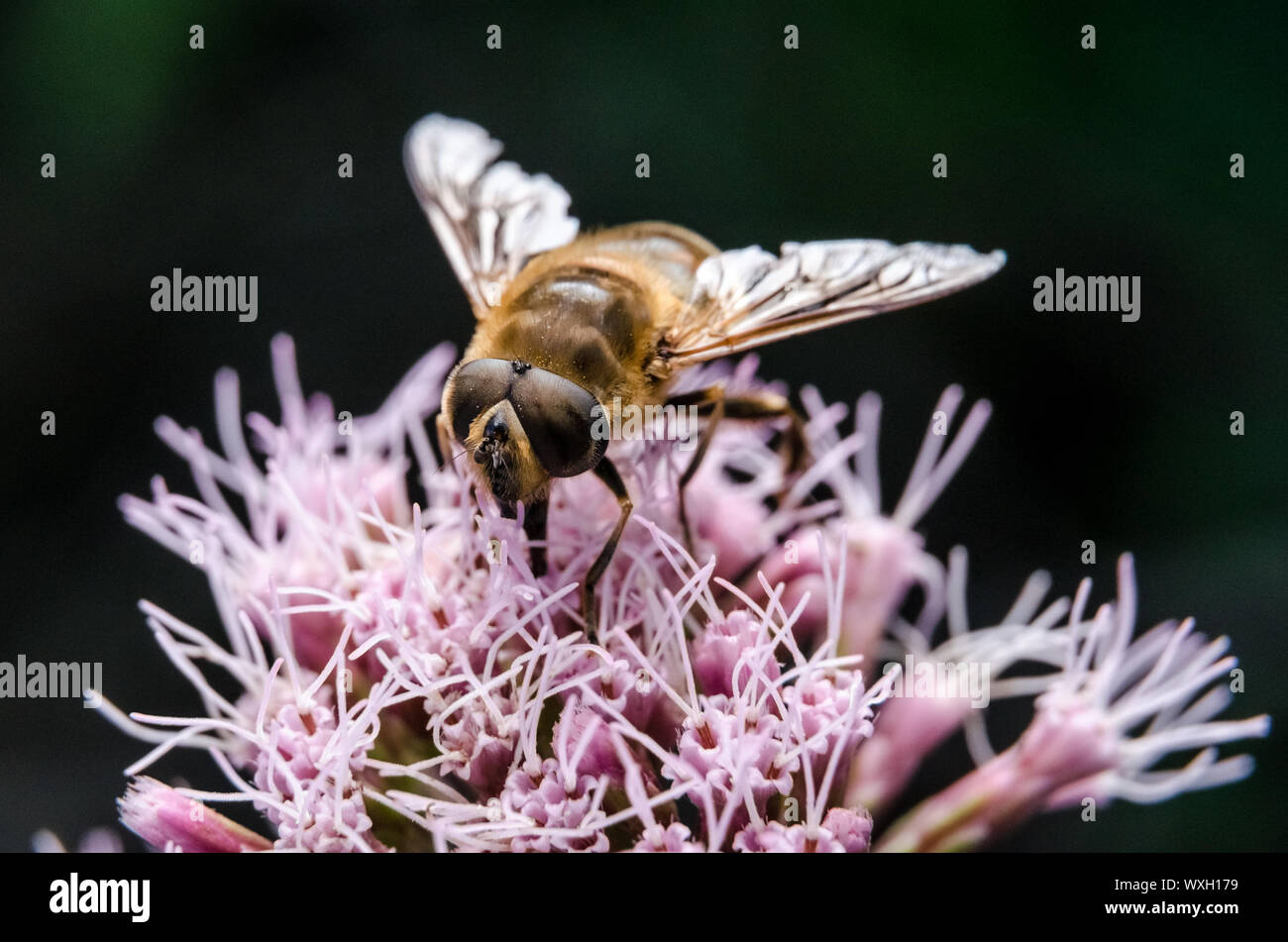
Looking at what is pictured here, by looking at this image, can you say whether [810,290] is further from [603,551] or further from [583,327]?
[603,551]

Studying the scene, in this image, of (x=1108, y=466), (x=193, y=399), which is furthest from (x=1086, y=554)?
(x=193, y=399)

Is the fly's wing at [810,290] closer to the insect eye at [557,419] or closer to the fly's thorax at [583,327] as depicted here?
the fly's thorax at [583,327]

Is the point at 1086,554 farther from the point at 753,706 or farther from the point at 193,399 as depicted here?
the point at 193,399

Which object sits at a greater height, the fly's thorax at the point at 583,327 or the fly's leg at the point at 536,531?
the fly's thorax at the point at 583,327

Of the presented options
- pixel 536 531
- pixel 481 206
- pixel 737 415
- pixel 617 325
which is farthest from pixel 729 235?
pixel 536 531

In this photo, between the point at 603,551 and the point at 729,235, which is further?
the point at 729,235

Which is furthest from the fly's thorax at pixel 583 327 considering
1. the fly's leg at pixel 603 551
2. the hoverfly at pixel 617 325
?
the fly's leg at pixel 603 551
